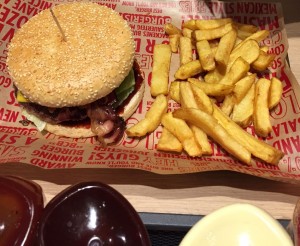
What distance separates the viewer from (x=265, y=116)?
1.99m

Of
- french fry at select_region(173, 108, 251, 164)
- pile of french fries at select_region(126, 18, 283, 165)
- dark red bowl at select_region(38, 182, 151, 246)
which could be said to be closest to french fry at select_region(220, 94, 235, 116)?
pile of french fries at select_region(126, 18, 283, 165)

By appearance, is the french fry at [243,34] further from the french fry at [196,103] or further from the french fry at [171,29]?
the french fry at [196,103]

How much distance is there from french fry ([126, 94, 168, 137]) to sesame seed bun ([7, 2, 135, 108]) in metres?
0.22

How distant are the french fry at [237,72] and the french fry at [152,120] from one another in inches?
12.7

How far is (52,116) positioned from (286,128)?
3.95 ft

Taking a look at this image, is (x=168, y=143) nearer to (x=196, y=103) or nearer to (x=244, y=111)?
(x=196, y=103)

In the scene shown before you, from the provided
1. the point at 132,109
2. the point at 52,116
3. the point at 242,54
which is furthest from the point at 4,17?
the point at 242,54

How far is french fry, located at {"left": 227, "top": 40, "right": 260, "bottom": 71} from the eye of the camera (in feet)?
6.99

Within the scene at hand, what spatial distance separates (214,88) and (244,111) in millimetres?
189

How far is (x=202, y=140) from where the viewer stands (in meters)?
1.94

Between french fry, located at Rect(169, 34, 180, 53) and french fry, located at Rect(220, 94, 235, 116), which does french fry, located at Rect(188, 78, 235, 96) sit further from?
french fry, located at Rect(169, 34, 180, 53)

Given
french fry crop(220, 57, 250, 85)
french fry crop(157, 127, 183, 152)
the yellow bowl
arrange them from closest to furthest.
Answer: the yellow bowl
french fry crop(157, 127, 183, 152)
french fry crop(220, 57, 250, 85)

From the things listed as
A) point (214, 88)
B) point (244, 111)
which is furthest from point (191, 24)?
point (244, 111)

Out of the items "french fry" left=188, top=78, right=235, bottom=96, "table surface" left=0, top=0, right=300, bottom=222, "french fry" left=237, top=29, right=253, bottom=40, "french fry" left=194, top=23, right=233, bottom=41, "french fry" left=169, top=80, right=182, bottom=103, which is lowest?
"table surface" left=0, top=0, right=300, bottom=222
